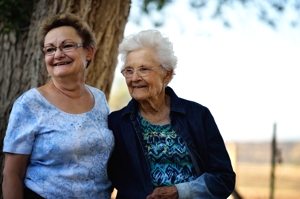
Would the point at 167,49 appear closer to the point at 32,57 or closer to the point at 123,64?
the point at 123,64

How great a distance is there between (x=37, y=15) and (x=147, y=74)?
1481 mm

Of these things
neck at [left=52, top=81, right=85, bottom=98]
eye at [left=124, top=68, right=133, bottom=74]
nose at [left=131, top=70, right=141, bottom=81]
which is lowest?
neck at [left=52, top=81, right=85, bottom=98]

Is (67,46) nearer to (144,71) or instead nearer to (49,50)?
(49,50)

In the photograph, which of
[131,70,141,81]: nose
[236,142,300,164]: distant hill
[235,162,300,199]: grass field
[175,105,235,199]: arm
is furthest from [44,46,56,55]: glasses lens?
[235,162,300,199]: grass field

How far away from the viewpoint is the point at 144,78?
11.0ft

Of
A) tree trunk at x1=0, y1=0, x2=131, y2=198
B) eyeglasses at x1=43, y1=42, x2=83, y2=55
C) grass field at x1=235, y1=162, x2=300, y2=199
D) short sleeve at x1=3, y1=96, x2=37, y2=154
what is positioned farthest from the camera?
grass field at x1=235, y1=162, x2=300, y2=199

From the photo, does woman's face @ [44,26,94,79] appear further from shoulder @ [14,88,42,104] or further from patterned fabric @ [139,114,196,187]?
patterned fabric @ [139,114,196,187]

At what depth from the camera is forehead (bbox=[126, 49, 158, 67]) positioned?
3.38 metres

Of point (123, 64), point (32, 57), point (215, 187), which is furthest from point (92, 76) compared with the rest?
point (215, 187)

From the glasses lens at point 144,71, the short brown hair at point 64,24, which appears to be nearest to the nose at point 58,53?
the short brown hair at point 64,24

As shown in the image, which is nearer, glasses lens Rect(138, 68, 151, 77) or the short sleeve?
the short sleeve

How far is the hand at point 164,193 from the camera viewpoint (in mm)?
3168

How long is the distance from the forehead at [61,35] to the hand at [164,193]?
1131 millimetres

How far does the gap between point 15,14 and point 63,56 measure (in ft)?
4.73
